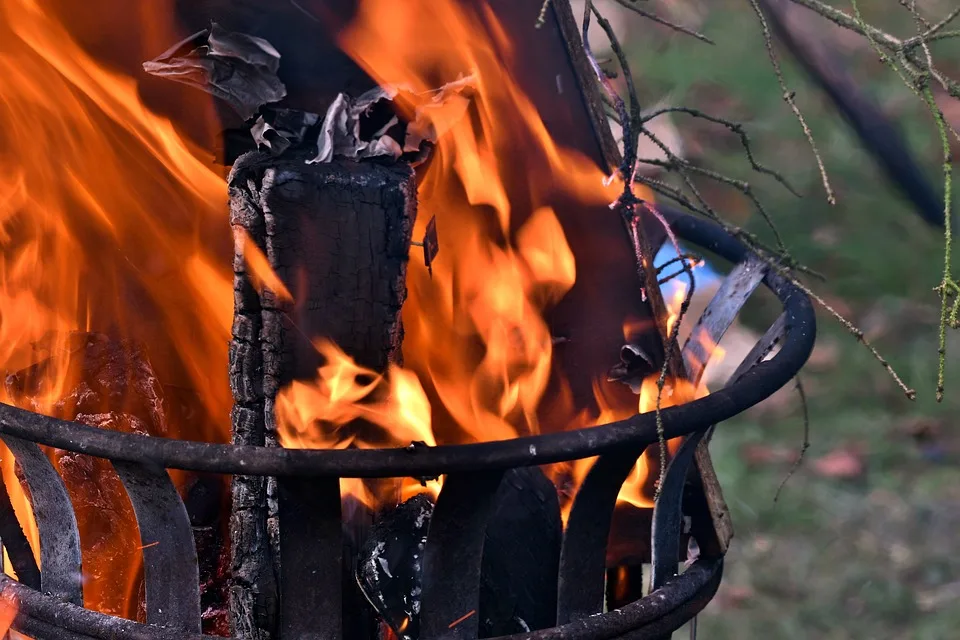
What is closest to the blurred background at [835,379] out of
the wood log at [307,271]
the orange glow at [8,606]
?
the wood log at [307,271]

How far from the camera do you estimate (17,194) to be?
64.2 inches

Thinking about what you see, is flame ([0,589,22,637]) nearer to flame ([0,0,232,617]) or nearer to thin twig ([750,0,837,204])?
flame ([0,0,232,617])

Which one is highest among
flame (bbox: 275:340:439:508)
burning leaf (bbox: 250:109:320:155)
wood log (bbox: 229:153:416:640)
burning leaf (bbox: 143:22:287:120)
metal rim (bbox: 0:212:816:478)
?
burning leaf (bbox: 143:22:287:120)

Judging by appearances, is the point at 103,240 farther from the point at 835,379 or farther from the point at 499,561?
the point at 835,379

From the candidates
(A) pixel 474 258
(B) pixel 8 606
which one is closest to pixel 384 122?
(A) pixel 474 258

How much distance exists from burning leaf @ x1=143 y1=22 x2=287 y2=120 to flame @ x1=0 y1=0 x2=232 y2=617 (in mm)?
108

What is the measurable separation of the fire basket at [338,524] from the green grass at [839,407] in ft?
4.71

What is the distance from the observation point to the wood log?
4.22ft

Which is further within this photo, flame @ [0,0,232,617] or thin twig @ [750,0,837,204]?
flame @ [0,0,232,617]

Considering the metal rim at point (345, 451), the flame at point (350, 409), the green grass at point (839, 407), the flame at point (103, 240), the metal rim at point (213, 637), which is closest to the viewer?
the metal rim at point (345, 451)

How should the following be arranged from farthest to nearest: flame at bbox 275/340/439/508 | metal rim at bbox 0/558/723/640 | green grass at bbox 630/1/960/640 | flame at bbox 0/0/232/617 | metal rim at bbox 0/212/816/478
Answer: green grass at bbox 630/1/960/640 → flame at bbox 0/0/232/617 → flame at bbox 275/340/439/508 → metal rim at bbox 0/558/723/640 → metal rim at bbox 0/212/816/478

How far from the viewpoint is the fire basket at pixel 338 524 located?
3.68ft

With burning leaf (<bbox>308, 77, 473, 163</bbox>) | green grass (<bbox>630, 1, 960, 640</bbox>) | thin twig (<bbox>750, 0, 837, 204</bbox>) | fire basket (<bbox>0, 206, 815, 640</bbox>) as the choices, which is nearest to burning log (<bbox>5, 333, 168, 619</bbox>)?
fire basket (<bbox>0, 206, 815, 640</bbox>)

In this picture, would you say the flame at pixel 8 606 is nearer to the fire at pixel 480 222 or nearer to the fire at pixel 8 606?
the fire at pixel 8 606
